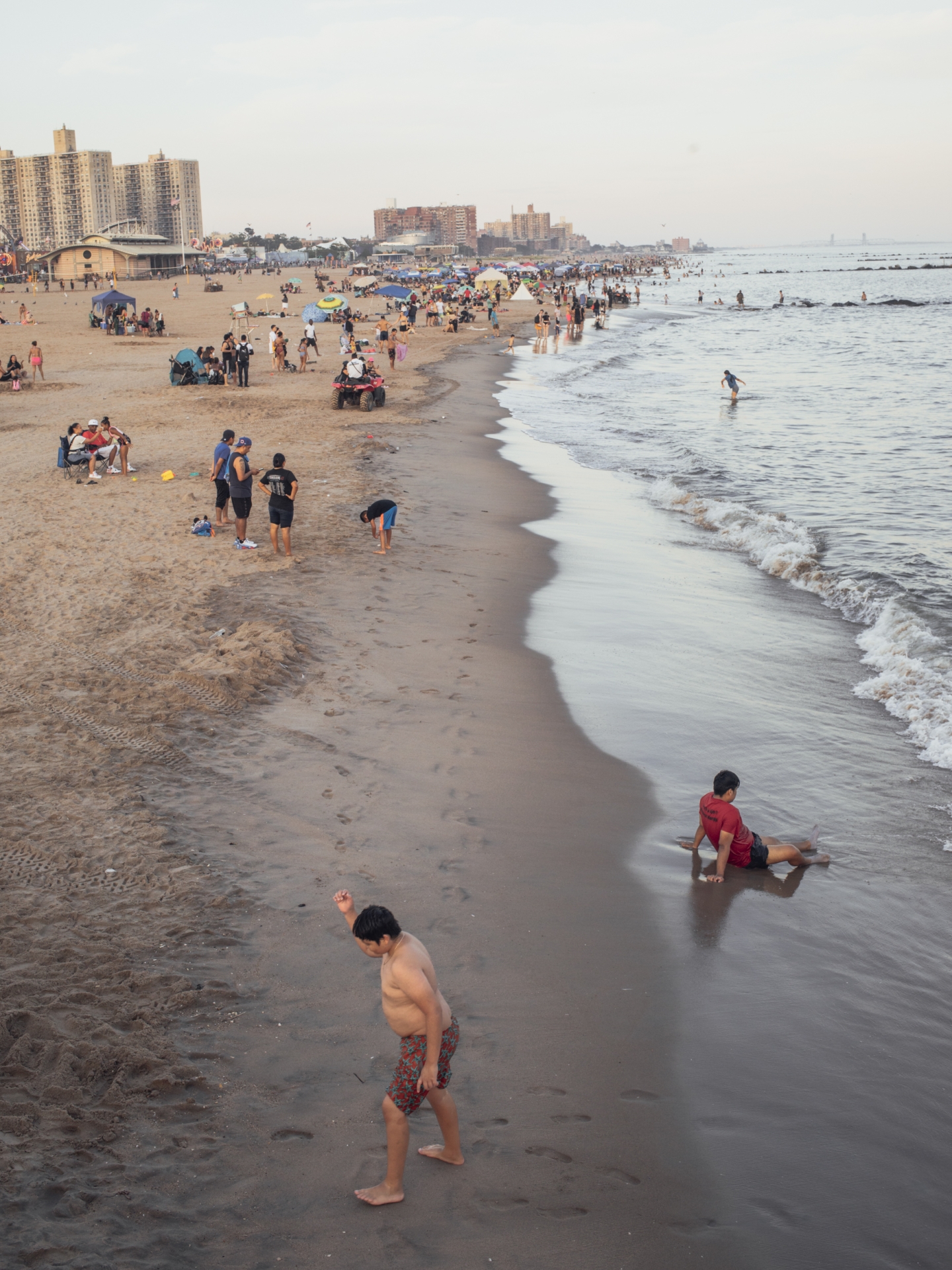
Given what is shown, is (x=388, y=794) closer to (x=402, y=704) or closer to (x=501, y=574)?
(x=402, y=704)

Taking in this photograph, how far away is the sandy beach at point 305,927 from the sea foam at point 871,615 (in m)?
2.87

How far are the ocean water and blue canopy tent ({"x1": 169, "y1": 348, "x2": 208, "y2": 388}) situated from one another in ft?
34.0

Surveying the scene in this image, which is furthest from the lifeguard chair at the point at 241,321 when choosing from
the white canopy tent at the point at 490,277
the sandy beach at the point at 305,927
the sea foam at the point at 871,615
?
the sandy beach at the point at 305,927

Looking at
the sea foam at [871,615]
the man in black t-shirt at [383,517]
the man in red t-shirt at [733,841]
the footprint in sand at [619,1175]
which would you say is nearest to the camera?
the footprint in sand at [619,1175]

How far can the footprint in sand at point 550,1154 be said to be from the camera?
3845 millimetres

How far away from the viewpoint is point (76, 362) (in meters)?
32.2

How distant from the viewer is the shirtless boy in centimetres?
346

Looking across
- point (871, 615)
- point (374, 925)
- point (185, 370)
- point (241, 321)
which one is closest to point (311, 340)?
point (185, 370)

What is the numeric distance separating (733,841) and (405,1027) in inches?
120

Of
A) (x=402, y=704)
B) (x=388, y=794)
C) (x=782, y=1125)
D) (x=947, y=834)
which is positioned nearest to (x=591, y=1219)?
(x=782, y=1125)

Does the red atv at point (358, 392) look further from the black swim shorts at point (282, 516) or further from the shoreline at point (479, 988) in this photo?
the shoreline at point (479, 988)

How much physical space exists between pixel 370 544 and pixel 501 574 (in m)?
1.88

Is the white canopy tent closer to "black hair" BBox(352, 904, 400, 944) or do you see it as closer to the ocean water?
the ocean water

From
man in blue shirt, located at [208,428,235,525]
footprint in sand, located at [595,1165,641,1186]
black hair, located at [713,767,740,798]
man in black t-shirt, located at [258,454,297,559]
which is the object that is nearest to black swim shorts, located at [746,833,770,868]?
black hair, located at [713,767,740,798]
